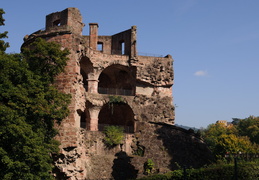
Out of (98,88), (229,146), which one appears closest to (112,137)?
(98,88)

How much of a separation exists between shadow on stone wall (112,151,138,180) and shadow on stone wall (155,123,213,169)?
3082 mm

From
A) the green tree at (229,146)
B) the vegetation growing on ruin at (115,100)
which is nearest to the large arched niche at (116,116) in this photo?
the vegetation growing on ruin at (115,100)

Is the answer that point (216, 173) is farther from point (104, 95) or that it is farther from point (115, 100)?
point (104, 95)

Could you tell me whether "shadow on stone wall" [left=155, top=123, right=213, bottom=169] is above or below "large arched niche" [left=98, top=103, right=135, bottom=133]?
below

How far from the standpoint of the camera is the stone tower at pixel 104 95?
2216 centimetres

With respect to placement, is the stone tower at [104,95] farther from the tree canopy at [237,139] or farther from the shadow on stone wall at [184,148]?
the tree canopy at [237,139]

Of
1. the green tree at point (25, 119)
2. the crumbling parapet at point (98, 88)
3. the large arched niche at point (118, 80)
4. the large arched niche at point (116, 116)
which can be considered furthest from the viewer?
the large arched niche at point (116, 116)

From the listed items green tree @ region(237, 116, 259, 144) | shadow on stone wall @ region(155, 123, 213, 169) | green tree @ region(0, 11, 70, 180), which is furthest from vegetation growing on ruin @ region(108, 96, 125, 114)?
green tree @ region(237, 116, 259, 144)

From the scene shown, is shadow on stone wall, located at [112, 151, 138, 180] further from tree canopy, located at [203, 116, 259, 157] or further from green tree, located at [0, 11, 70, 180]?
tree canopy, located at [203, 116, 259, 157]

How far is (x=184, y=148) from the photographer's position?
26.3 m

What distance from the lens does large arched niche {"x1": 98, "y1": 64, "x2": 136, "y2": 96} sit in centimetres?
3303

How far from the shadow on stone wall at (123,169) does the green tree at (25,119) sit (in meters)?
8.17

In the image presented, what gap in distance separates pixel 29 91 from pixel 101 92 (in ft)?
49.1

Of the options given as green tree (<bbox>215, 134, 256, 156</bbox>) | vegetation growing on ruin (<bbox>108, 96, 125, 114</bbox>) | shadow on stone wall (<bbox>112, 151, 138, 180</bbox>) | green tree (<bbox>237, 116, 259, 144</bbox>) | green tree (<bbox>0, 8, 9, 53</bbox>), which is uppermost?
green tree (<bbox>0, 8, 9, 53</bbox>)
